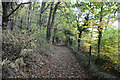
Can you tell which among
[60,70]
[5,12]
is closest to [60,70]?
[60,70]

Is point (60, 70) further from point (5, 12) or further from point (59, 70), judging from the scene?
point (5, 12)

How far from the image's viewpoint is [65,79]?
469cm

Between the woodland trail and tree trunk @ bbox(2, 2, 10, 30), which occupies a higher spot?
tree trunk @ bbox(2, 2, 10, 30)

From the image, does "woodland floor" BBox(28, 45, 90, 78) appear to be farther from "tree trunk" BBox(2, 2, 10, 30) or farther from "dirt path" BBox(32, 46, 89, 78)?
"tree trunk" BBox(2, 2, 10, 30)

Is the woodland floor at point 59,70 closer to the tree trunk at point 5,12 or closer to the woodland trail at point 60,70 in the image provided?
the woodland trail at point 60,70

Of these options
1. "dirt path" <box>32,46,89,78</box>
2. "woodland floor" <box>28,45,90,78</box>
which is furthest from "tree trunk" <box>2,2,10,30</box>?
"dirt path" <box>32,46,89,78</box>

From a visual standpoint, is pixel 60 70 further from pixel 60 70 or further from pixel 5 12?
pixel 5 12

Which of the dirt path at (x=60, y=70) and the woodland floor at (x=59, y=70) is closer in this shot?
the woodland floor at (x=59, y=70)

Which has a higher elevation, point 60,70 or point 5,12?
point 5,12

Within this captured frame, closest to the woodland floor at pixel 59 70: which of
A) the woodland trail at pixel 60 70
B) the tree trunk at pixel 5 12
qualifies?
the woodland trail at pixel 60 70

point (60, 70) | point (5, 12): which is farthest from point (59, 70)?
point (5, 12)

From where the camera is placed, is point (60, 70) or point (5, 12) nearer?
point (5, 12)

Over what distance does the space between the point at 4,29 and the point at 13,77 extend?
10.8 ft

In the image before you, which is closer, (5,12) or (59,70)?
(5,12)
